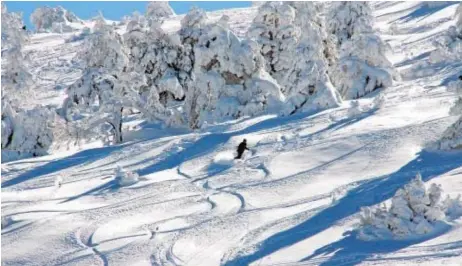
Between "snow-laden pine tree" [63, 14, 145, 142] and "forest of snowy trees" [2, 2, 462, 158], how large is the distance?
5 centimetres

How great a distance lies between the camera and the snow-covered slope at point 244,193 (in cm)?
1278

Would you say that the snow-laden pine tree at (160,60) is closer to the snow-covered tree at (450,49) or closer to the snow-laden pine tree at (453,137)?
the snow-covered tree at (450,49)

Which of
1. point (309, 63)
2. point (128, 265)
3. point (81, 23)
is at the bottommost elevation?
point (128, 265)

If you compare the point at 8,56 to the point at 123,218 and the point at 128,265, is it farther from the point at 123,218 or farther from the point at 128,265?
the point at 128,265

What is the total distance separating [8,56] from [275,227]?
33581 millimetres

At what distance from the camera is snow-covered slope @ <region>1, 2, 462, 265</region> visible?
12.8 m

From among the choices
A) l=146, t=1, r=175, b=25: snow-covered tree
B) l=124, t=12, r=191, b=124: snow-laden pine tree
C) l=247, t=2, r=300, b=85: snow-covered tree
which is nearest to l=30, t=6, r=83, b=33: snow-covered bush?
l=146, t=1, r=175, b=25: snow-covered tree

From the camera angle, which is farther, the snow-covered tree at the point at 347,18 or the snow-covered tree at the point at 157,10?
the snow-covered tree at the point at 157,10

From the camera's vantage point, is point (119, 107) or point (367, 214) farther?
point (119, 107)

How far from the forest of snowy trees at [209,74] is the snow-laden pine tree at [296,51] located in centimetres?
5

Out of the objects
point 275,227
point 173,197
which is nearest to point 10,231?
point 173,197

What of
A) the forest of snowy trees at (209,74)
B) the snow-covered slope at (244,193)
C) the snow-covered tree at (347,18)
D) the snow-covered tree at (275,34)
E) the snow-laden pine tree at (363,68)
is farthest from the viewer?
the snow-covered tree at (347,18)

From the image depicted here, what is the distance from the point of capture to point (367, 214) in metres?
12.9

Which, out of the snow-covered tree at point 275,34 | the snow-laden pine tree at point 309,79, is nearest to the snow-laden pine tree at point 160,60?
the snow-covered tree at point 275,34
